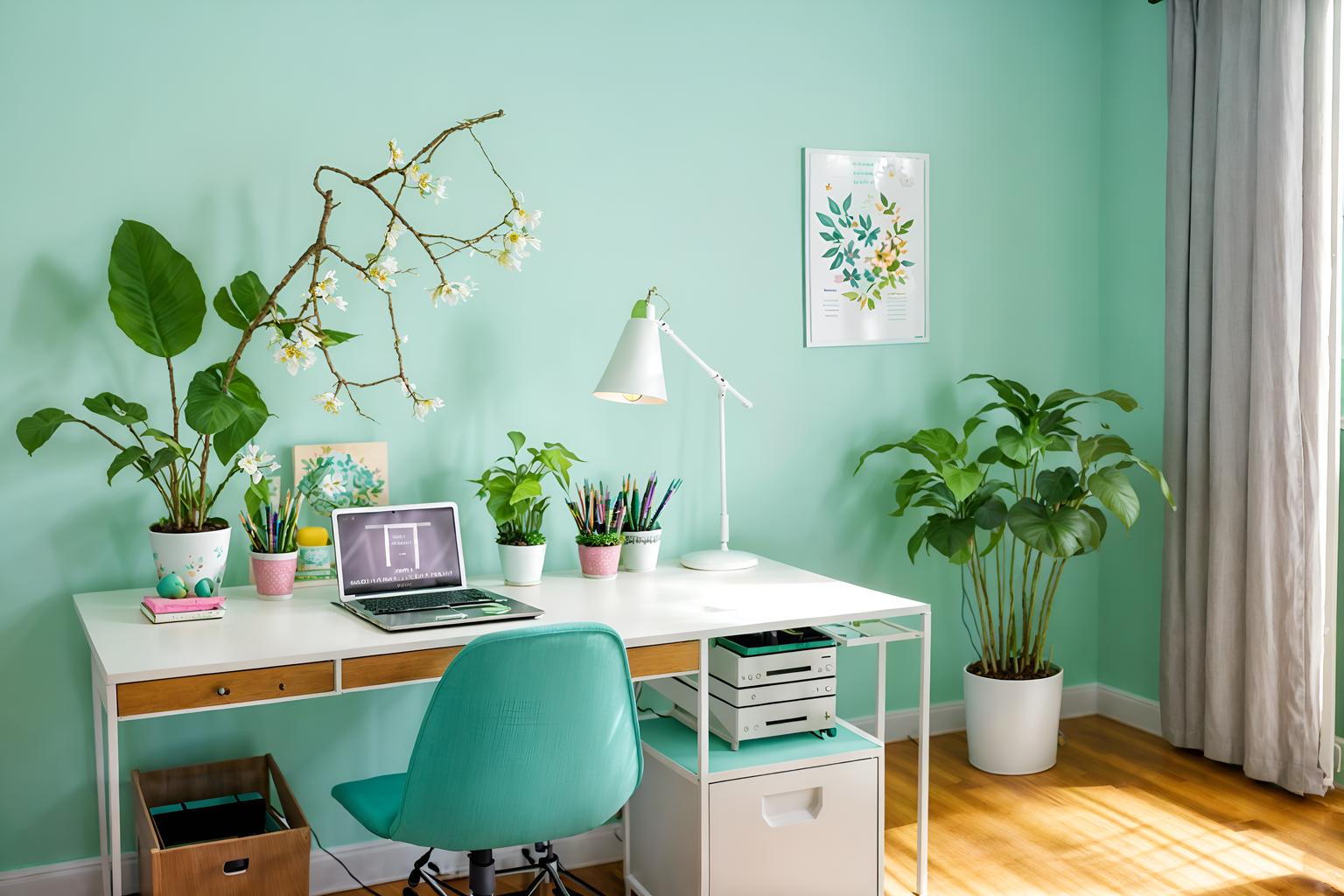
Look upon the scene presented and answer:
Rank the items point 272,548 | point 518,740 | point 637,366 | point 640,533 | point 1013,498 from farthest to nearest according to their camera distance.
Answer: point 1013,498 → point 640,533 → point 637,366 → point 272,548 → point 518,740

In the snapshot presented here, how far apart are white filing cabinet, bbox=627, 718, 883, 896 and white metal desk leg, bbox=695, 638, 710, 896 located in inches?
0.4

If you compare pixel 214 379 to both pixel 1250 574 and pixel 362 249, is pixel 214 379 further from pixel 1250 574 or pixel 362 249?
pixel 1250 574

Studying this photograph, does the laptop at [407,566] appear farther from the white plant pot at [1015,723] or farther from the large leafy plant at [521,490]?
the white plant pot at [1015,723]

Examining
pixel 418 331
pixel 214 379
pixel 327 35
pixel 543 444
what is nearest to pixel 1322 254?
pixel 543 444

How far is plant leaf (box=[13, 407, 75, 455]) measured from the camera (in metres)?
2.32

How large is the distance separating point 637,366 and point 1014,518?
116cm

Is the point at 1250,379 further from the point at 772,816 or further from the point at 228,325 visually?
the point at 228,325

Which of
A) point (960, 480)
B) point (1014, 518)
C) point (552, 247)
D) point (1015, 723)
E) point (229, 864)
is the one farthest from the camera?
point (1015, 723)

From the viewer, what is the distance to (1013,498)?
3627mm

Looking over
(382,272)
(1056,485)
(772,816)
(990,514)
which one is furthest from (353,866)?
(1056,485)

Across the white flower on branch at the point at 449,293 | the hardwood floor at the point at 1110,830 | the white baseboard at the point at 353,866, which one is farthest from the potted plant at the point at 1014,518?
the white flower on branch at the point at 449,293

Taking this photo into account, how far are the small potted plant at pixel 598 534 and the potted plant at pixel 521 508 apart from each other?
7cm

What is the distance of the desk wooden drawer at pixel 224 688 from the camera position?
190 centimetres

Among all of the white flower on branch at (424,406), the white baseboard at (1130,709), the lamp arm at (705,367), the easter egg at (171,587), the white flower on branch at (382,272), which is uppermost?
the white flower on branch at (382,272)
